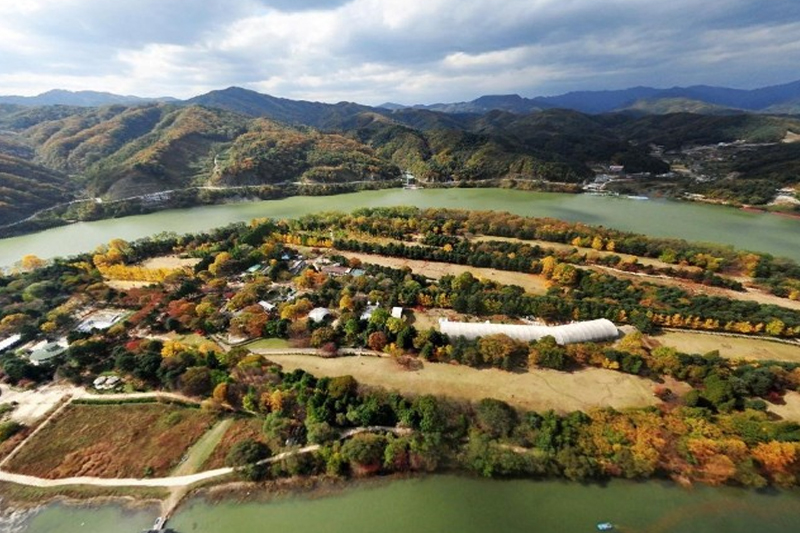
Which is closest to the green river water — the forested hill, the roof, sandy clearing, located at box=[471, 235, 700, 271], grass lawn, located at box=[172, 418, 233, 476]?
grass lawn, located at box=[172, 418, 233, 476]

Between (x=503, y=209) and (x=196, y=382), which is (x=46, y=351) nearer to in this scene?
(x=196, y=382)

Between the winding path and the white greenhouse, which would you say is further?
the white greenhouse

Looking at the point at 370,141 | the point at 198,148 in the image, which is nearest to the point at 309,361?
the point at 198,148

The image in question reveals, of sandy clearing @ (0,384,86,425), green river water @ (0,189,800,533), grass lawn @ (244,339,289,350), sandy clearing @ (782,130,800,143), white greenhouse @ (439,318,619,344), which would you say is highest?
sandy clearing @ (782,130,800,143)

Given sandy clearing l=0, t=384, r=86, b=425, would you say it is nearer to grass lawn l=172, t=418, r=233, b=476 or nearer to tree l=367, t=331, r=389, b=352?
grass lawn l=172, t=418, r=233, b=476

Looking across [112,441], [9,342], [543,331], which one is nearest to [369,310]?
[543,331]

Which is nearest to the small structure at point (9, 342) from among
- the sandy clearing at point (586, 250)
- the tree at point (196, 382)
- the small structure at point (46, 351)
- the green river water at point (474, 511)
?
the small structure at point (46, 351)

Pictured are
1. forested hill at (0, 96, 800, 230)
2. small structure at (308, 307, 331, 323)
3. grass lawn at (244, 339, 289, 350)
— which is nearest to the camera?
grass lawn at (244, 339, 289, 350)
